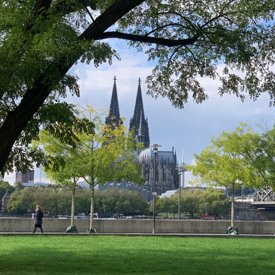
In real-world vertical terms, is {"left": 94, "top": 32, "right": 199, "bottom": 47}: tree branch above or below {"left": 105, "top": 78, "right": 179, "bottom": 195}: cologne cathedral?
below

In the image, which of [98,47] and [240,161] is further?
[240,161]

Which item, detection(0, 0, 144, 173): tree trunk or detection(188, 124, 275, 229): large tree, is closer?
detection(0, 0, 144, 173): tree trunk

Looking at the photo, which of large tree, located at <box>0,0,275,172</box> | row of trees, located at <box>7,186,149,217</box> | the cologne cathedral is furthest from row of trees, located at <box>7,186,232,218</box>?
large tree, located at <box>0,0,275,172</box>

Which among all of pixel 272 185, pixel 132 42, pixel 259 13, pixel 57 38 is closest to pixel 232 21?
pixel 259 13

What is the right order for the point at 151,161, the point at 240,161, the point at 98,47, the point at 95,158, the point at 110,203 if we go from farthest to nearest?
the point at 151,161
the point at 110,203
the point at 240,161
the point at 95,158
the point at 98,47

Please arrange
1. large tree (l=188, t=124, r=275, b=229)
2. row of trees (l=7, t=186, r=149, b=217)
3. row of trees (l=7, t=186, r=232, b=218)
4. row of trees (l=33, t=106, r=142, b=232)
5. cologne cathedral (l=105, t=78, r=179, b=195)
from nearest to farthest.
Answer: row of trees (l=33, t=106, r=142, b=232) → large tree (l=188, t=124, r=275, b=229) → row of trees (l=7, t=186, r=149, b=217) → row of trees (l=7, t=186, r=232, b=218) → cologne cathedral (l=105, t=78, r=179, b=195)

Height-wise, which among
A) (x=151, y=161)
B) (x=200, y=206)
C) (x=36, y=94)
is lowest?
(x=36, y=94)

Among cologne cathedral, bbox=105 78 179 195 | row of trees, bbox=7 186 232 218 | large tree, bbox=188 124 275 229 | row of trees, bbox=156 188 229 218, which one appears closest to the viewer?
large tree, bbox=188 124 275 229

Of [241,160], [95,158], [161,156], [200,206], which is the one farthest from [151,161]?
[95,158]

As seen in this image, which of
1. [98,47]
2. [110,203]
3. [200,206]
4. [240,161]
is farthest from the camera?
[200,206]

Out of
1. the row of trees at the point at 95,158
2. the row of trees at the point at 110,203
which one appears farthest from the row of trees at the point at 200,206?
the row of trees at the point at 95,158

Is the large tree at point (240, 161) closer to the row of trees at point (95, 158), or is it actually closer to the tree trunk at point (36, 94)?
the row of trees at point (95, 158)

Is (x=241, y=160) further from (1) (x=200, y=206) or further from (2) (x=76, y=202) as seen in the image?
(1) (x=200, y=206)

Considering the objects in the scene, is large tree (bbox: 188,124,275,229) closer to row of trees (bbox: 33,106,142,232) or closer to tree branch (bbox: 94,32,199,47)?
row of trees (bbox: 33,106,142,232)
